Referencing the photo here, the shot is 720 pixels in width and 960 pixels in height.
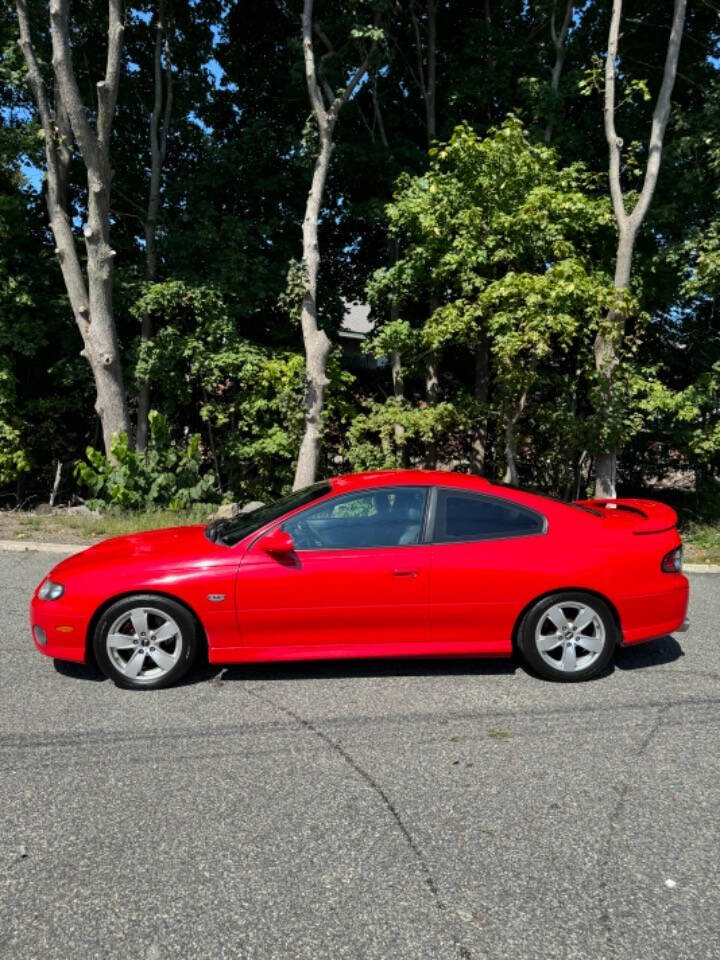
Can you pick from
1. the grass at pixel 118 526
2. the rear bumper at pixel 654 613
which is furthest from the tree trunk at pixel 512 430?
the rear bumper at pixel 654 613

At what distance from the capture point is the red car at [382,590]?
13.8ft

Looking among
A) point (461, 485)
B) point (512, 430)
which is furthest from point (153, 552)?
point (512, 430)

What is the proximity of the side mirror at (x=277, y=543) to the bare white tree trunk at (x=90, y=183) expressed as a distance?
8.41 meters

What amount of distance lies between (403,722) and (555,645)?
1213 millimetres

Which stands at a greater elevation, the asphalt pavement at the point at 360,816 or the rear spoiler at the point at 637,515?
the rear spoiler at the point at 637,515

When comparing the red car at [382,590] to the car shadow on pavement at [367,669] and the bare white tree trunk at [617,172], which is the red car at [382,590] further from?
the bare white tree trunk at [617,172]

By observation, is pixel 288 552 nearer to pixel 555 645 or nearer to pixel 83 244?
pixel 555 645

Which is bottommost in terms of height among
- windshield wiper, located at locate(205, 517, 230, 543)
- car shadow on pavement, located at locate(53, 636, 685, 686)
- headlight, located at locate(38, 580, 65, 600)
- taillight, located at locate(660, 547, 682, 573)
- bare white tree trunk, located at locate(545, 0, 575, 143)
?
car shadow on pavement, located at locate(53, 636, 685, 686)

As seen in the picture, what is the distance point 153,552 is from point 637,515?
348 centimetres

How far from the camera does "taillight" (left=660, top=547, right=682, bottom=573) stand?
14.6ft

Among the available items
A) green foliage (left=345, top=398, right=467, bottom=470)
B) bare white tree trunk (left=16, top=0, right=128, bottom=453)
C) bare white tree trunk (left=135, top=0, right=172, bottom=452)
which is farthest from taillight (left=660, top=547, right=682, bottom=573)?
bare white tree trunk (left=135, top=0, right=172, bottom=452)

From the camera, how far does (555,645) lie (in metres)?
4.36

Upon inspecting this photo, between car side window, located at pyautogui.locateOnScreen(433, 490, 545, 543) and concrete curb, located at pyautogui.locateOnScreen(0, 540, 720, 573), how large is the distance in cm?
431

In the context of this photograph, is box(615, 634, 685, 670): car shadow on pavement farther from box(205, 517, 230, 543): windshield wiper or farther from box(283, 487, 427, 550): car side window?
box(205, 517, 230, 543): windshield wiper
